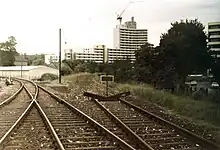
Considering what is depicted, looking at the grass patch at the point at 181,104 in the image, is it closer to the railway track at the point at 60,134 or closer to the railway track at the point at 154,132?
the railway track at the point at 154,132

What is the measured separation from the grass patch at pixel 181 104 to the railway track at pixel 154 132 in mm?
385

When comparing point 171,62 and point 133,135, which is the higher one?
point 171,62

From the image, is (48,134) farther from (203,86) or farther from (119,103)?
(119,103)

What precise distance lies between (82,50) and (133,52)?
131 centimetres

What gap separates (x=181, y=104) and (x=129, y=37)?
5.15 ft

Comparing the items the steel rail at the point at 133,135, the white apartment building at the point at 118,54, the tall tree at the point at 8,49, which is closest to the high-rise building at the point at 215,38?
the steel rail at the point at 133,135

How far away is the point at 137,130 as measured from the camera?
16.9 feet

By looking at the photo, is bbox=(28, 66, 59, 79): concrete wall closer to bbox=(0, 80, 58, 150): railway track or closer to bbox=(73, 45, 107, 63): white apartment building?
bbox=(73, 45, 107, 63): white apartment building

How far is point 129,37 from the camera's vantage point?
19.7ft

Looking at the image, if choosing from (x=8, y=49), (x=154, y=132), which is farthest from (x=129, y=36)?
(x=8, y=49)

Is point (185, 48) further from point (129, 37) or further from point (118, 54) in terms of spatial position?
point (118, 54)

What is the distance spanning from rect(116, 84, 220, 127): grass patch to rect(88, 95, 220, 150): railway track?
38 centimetres

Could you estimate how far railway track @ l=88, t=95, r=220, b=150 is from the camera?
4160 mm

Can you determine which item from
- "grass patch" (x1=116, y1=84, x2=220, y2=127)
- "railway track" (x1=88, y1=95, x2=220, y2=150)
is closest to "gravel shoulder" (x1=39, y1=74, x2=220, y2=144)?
"grass patch" (x1=116, y1=84, x2=220, y2=127)
